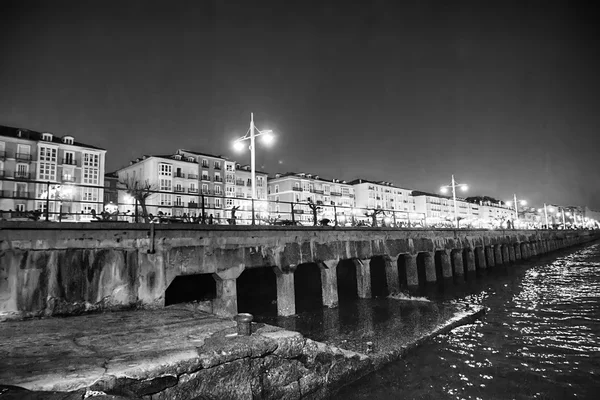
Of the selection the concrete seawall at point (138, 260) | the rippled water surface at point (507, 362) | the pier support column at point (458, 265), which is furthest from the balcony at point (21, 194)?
the rippled water surface at point (507, 362)

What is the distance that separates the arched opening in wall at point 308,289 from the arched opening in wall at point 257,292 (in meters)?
1.45

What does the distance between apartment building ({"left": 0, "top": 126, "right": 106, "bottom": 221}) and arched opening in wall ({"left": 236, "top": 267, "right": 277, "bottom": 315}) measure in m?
35.6

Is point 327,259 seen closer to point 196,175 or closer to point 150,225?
point 150,225

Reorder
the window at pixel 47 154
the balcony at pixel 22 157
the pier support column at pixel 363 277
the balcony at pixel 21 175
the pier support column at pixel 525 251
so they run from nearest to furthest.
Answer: the pier support column at pixel 363 277
the pier support column at pixel 525 251
the balcony at pixel 21 175
the balcony at pixel 22 157
the window at pixel 47 154

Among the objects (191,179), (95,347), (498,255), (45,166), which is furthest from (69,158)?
(498,255)

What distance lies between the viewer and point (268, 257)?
13148 mm

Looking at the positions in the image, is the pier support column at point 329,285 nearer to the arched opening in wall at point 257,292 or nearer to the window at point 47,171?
the arched opening in wall at point 257,292

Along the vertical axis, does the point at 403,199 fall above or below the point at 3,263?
above

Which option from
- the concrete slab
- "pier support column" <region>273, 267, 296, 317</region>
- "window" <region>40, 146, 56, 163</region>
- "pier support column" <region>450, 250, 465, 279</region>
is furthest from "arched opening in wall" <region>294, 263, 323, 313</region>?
"window" <region>40, 146, 56, 163</region>

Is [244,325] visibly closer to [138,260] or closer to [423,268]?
[138,260]

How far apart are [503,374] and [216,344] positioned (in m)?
7.31

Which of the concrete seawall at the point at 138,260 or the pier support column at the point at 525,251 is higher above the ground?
the concrete seawall at the point at 138,260

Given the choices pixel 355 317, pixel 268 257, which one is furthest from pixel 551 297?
pixel 268 257

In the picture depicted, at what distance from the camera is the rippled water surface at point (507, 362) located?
7.29 metres
